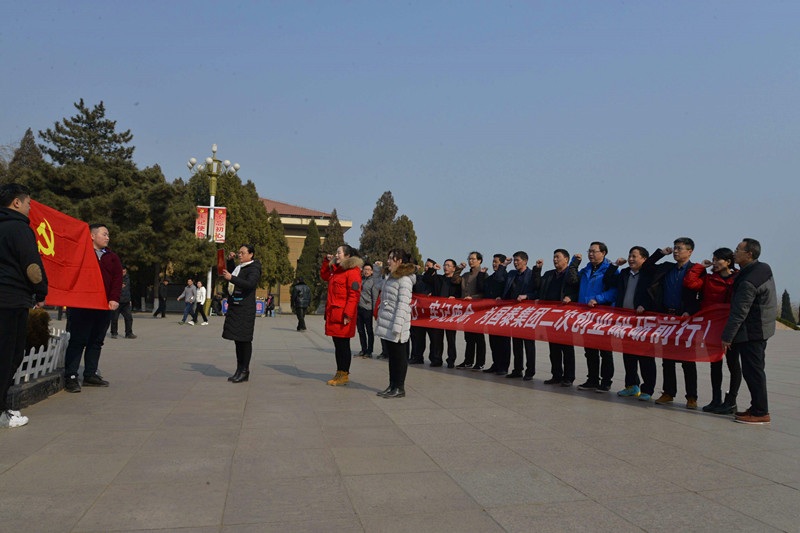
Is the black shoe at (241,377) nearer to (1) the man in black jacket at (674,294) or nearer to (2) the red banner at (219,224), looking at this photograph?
(1) the man in black jacket at (674,294)

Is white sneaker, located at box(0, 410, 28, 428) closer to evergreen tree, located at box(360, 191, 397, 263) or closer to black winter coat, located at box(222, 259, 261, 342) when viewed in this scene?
black winter coat, located at box(222, 259, 261, 342)

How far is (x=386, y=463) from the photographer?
171 inches

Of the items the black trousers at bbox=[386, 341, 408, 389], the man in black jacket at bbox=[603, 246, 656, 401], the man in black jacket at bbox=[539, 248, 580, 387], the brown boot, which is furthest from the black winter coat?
the man in black jacket at bbox=[603, 246, 656, 401]

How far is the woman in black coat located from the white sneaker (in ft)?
9.31

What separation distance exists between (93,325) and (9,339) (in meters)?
2.33

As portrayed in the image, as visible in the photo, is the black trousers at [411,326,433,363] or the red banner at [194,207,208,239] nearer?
the black trousers at [411,326,433,363]

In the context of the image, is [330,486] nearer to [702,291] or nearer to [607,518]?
[607,518]

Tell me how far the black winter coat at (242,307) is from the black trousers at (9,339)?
9.57 ft

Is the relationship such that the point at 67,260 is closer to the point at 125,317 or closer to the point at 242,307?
the point at 242,307

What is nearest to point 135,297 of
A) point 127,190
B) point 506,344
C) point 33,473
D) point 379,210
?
point 127,190

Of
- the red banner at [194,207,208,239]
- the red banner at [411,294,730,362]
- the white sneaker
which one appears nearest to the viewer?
the white sneaker

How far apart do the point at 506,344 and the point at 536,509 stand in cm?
623

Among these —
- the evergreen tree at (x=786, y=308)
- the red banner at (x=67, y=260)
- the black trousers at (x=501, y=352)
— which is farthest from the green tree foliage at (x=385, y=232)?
the red banner at (x=67, y=260)

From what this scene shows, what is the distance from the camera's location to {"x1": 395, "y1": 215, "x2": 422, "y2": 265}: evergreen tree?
196ft
